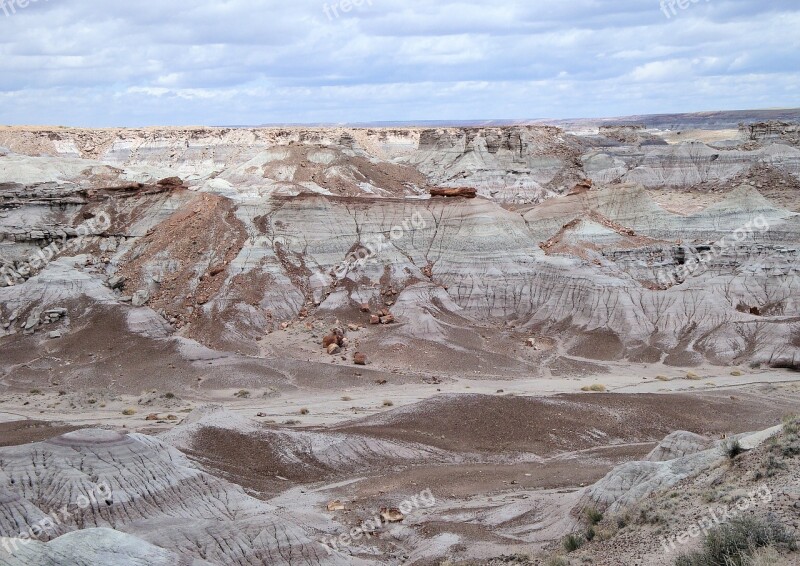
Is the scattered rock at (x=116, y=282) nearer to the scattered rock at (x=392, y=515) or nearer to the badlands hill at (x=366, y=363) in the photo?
the badlands hill at (x=366, y=363)

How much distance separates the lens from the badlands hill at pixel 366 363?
1041 inches

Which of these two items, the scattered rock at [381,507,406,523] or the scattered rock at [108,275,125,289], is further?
the scattered rock at [108,275,125,289]

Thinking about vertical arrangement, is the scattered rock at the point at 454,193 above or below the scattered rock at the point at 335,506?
above

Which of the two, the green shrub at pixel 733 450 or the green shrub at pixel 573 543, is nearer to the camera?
the green shrub at pixel 573 543

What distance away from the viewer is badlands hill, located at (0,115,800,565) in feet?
86.7

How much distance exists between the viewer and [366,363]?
181 ft

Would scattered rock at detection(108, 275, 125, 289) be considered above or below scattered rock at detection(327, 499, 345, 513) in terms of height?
above

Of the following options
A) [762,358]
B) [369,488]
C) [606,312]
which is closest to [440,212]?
[606,312]

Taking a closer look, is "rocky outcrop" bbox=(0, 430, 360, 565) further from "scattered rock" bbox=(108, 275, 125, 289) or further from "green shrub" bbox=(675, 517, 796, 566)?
"scattered rock" bbox=(108, 275, 125, 289)

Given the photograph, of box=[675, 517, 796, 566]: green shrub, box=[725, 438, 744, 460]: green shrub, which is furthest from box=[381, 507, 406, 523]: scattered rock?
box=[675, 517, 796, 566]: green shrub

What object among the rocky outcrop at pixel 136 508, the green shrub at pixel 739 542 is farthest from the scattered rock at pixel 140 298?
the green shrub at pixel 739 542

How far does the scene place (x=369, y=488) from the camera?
32969mm

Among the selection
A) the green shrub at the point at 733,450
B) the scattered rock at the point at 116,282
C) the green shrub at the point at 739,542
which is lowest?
the scattered rock at the point at 116,282

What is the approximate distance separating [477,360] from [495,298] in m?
8.96
